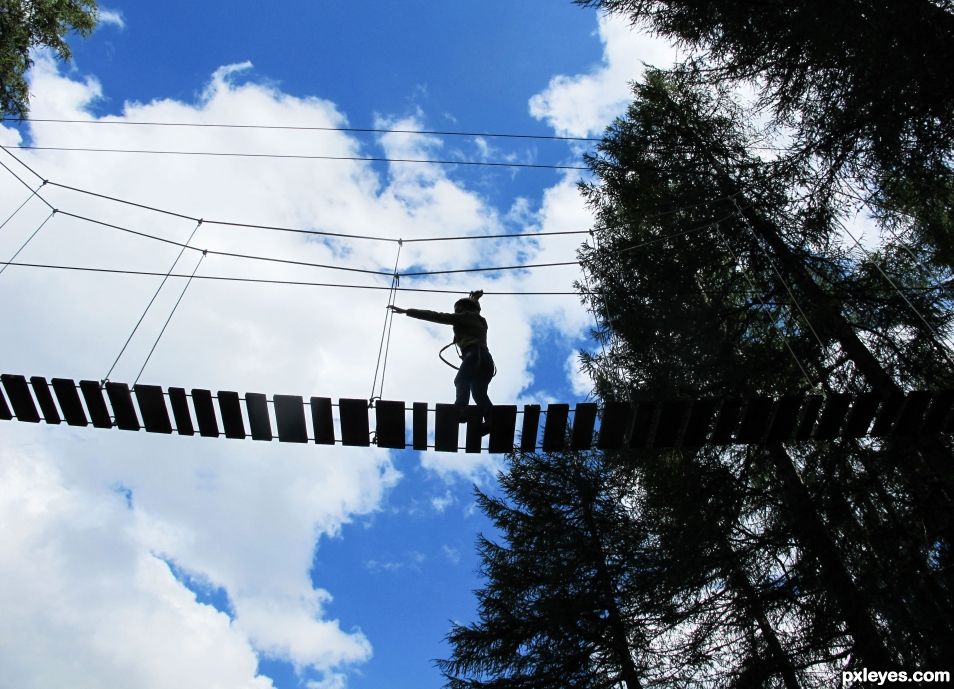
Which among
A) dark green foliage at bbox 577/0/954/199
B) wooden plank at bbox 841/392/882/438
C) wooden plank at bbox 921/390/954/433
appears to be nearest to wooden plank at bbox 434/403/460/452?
wooden plank at bbox 841/392/882/438

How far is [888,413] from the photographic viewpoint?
169 inches

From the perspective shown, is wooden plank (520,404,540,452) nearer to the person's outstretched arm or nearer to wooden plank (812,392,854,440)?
the person's outstretched arm

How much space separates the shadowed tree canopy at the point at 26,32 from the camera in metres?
7.39

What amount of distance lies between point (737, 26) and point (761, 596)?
478cm

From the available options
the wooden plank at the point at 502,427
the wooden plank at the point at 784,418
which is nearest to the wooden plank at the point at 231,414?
the wooden plank at the point at 502,427

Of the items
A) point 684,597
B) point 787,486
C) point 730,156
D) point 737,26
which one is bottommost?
point 684,597

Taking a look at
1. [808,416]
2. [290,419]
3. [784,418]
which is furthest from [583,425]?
[290,419]

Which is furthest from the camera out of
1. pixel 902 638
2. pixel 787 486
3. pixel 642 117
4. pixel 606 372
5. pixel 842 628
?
pixel 642 117

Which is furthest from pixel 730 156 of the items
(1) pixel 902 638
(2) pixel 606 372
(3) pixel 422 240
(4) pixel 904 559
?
(1) pixel 902 638

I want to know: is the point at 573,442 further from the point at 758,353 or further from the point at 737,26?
the point at 737,26

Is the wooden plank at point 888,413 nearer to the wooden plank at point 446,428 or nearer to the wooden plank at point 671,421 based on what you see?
the wooden plank at point 671,421

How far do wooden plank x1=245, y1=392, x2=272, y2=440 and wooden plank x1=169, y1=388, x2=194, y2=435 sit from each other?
30cm

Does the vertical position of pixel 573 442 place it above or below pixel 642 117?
below

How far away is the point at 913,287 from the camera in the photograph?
6391 mm
